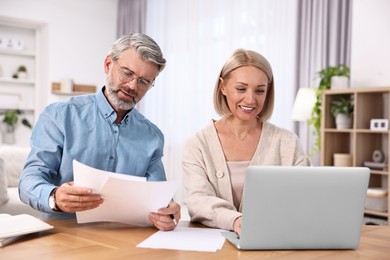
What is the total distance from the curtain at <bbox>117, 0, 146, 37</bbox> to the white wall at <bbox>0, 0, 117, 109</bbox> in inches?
6.2

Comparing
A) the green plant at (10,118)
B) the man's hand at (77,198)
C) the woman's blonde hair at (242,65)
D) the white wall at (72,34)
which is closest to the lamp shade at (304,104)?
the woman's blonde hair at (242,65)

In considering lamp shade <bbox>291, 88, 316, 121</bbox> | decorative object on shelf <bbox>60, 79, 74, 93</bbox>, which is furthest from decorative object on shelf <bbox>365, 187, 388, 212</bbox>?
decorative object on shelf <bbox>60, 79, 74, 93</bbox>

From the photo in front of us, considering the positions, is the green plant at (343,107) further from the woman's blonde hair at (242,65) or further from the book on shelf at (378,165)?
the woman's blonde hair at (242,65)

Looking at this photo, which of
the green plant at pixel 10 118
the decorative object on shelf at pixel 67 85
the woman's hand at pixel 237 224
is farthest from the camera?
the decorative object on shelf at pixel 67 85

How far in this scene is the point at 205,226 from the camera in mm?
1643

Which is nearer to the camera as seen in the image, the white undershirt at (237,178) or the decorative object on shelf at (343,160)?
the white undershirt at (237,178)

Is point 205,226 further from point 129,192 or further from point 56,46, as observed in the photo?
point 56,46

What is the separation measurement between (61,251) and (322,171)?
0.69 metres

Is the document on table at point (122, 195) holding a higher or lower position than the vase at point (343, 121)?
lower

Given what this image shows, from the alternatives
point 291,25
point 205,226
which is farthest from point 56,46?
point 205,226

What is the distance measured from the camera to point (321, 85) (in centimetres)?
414

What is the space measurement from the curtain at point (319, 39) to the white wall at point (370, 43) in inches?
4.4

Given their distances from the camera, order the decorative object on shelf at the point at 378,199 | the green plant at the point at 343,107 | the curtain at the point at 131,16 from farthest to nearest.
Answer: the curtain at the point at 131,16, the green plant at the point at 343,107, the decorative object on shelf at the point at 378,199

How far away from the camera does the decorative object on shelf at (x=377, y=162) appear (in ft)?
12.2
